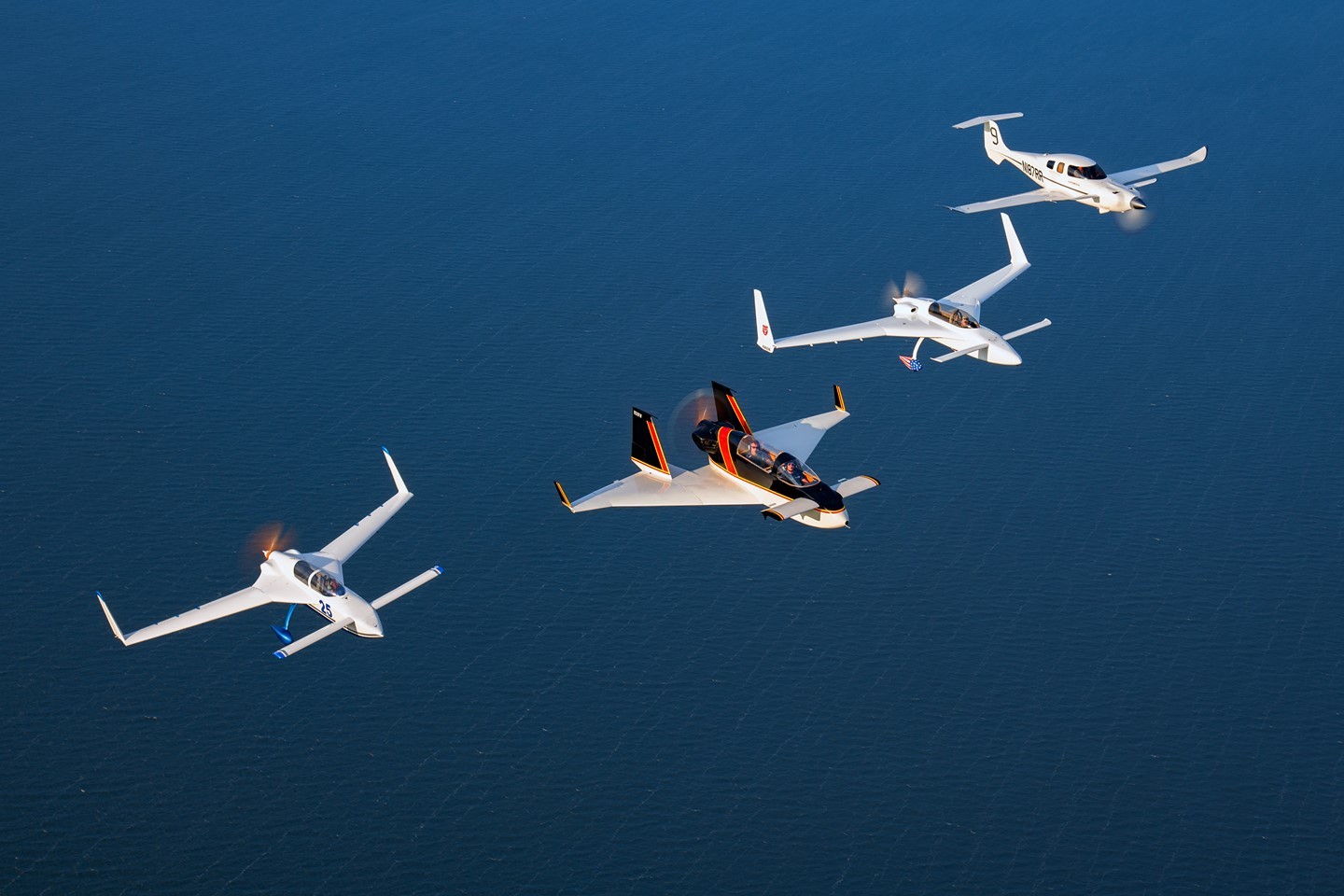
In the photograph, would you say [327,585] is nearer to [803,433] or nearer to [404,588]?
[404,588]

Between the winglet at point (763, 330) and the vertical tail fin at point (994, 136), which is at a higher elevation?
the vertical tail fin at point (994, 136)

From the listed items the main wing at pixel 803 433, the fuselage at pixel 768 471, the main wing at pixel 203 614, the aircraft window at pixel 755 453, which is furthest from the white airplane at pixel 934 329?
the main wing at pixel 203 614

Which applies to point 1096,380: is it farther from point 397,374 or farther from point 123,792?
point 123,792

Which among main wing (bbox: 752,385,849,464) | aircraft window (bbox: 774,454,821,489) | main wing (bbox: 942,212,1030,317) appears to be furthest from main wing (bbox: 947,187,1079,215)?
aircraft window (bbox: 774,454,821,489)

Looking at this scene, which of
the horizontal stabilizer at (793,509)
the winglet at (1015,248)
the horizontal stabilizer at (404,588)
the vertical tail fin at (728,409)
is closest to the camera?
the horizontal stabilizer at (404,588)

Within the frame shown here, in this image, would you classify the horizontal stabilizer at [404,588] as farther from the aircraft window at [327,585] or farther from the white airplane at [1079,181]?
the white airplane at [1079,181]

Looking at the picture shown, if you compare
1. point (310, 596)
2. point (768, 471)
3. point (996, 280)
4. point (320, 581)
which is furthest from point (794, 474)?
point (996, 280)

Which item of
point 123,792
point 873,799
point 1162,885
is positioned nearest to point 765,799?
point 873,799
